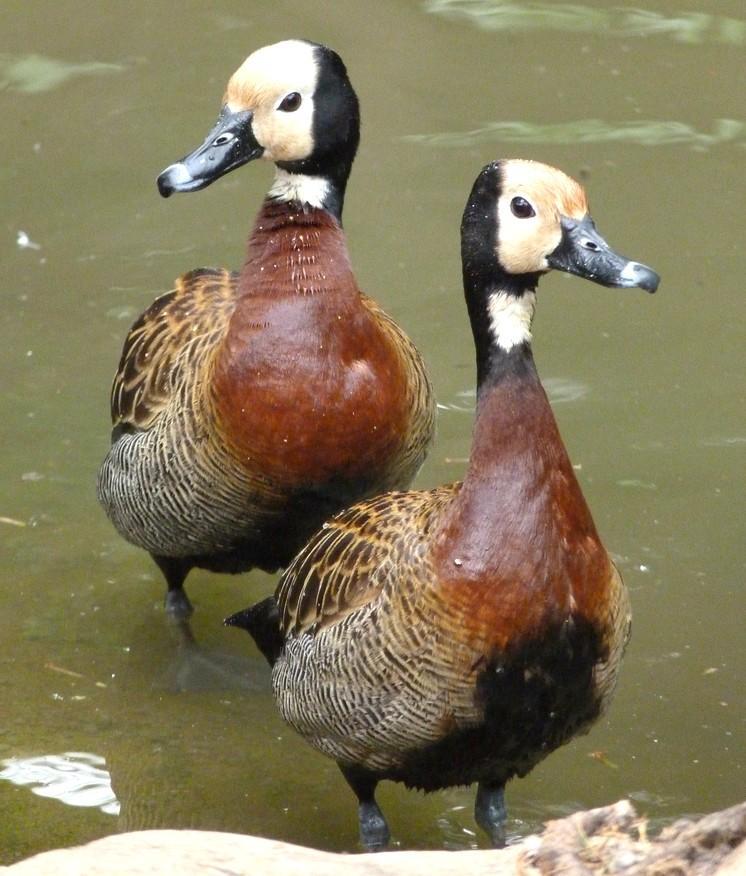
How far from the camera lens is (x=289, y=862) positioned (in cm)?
307

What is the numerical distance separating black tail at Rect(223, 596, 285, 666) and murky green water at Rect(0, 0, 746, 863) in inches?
16.1

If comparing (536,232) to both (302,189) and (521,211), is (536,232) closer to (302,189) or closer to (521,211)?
(521,211)

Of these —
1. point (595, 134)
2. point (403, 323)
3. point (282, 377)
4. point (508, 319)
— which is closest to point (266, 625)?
point (282, 377)

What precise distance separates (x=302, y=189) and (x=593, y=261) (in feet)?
4.36

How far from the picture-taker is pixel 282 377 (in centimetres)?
528

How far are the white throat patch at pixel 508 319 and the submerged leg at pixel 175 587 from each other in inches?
71.9

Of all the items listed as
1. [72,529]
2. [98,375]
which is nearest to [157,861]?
[72,529]

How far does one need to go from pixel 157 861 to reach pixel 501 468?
5.58 feet

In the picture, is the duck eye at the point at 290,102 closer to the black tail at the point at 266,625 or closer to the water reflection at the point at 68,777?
the black tail at the point at 266,625

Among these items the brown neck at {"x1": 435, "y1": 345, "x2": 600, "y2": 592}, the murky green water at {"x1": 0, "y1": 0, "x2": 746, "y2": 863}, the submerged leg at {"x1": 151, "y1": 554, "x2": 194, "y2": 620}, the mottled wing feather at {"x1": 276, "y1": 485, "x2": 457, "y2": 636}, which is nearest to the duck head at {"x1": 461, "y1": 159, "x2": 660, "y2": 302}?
the brown neck at {"x1": 435, "y1": 345, "x2": 600, "y2": 592}

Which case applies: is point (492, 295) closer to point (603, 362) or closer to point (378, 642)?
point (378, 642)

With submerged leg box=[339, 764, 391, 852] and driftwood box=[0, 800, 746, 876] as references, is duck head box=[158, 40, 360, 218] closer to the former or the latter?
submerged leg box=[339, 764, 391, 852]

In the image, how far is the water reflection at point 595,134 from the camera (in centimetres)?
902

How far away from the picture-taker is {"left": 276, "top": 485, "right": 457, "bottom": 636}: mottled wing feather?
15.0 ft
